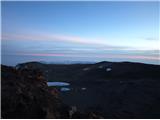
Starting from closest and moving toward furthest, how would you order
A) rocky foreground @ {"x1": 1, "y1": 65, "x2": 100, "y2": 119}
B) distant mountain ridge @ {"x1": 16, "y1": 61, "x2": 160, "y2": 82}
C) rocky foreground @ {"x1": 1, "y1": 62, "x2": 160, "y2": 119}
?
rocky foreground @ {"x1": 1, "y1": 65, "x2": 100, "y2": 119} < rocky foreground @ {"x1": 1, "y1": 62, "x2": 160, "y2": 119} < distant mountain ridge @ {"x1": 16, "y1": 61, "x2": 160, "y2": 82}

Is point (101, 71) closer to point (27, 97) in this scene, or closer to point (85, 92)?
point (85, 92)

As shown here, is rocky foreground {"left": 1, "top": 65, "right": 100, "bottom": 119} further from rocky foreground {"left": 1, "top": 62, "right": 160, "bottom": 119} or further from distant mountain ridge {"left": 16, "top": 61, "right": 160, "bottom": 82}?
distant mountain ridge {"left": 16, "top": 61, "right": 160, "bottom": 82}

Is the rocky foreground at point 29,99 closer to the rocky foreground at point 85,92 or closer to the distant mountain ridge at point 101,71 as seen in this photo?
the rocky foreground at point 85,92

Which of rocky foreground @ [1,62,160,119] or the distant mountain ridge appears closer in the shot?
rocky foreground @ [1,62,160,119]

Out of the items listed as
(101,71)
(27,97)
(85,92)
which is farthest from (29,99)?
(101,71)

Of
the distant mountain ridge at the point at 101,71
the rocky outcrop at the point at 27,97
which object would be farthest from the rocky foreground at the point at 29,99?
the distant mountain ridge at the point at 101,71

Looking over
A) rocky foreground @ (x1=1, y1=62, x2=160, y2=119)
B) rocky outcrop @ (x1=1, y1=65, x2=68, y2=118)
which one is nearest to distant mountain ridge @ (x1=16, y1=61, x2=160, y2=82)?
rocky foreground @ (x1=1, y1=62, x2=160, y2=119)

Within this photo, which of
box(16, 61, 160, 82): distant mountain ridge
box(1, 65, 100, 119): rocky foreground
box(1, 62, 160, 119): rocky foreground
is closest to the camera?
box(1, 65, 100, 119): rocky foreground
